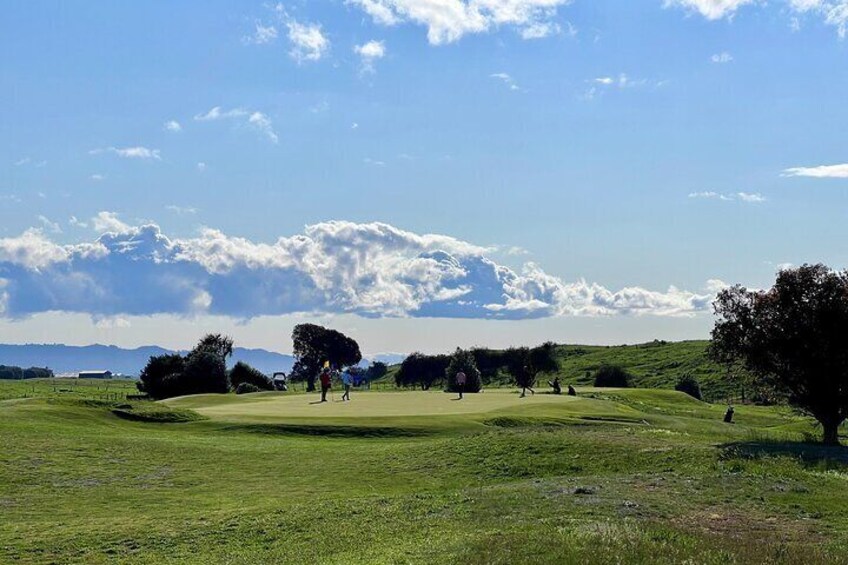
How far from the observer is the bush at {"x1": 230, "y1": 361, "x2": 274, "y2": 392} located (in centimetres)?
10125

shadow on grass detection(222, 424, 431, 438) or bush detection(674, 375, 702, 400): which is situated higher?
shadow on grass detection(222, 424, 431, 438)

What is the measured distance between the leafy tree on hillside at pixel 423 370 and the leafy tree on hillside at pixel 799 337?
359ft

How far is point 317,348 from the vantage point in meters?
158

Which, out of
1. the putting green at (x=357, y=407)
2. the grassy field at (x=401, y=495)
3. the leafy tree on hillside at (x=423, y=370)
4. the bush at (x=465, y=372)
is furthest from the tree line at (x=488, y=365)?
the grassy field at (x=401, y=495)

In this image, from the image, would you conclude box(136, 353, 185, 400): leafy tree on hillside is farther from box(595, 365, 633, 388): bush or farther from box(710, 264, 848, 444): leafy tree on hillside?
box(710, 264, 848, 444): leafy tree on hillside

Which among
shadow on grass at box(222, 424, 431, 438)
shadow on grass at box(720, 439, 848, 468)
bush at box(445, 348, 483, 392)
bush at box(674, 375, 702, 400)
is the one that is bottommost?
bush at box(674, 375, 702, 400)

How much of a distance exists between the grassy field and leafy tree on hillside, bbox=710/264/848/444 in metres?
3.92

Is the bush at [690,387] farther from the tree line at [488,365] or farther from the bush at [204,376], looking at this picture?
the bush at [204,376]

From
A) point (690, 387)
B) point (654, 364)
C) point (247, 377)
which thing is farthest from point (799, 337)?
point (654, 364)

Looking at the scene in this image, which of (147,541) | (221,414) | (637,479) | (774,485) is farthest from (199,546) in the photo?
(221,414)

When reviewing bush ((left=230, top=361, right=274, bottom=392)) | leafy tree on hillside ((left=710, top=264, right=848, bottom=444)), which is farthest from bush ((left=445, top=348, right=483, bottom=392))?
leafy tree on hillside ((left=710, top=264, right=848, bottom=444))

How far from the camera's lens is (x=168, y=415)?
4656 cm

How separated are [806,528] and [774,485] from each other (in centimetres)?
530

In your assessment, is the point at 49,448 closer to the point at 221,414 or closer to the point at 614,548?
the point at 221,414
